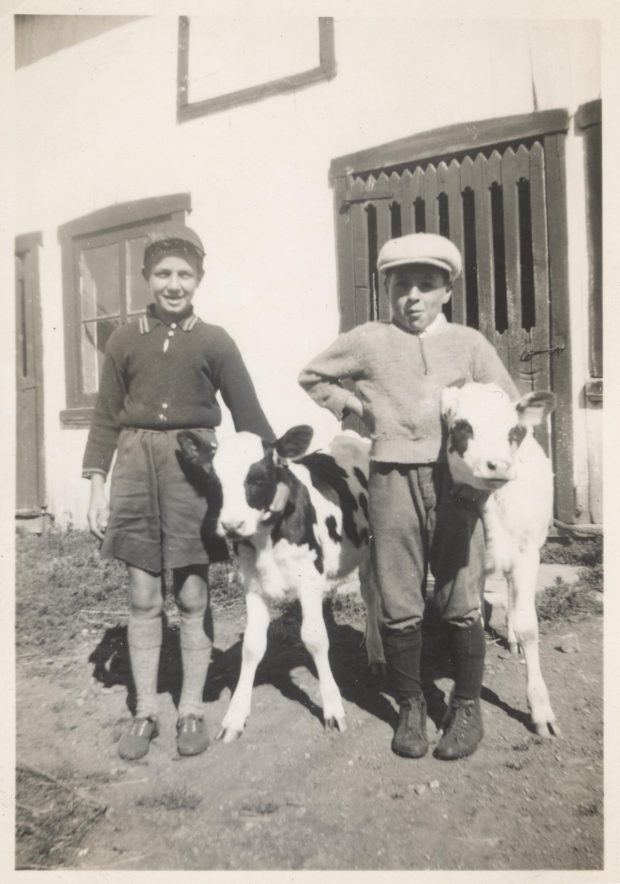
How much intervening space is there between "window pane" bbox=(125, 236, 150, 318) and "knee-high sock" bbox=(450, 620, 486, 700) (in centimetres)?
315

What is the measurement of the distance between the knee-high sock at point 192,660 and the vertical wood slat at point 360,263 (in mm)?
2061

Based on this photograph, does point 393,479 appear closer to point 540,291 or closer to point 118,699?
point 118,699

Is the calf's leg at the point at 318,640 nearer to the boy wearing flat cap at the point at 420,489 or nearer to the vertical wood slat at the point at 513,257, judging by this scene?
the boy wearing flat cap at the point at 420,489

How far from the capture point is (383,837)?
180 centimetres

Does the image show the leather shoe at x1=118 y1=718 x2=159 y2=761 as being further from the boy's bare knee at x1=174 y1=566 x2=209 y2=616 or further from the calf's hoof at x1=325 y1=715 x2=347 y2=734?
the calf's hoof at x1=325 y1=715 x2=347 y2=734

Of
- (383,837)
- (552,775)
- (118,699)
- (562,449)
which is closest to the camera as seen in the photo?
(383,837)

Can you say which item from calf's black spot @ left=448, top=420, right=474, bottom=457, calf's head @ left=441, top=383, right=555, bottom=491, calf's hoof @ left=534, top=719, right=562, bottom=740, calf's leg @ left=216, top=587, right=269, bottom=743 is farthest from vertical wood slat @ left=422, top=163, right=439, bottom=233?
calf's hoof @ left=534, top=719, right=562, bottom=740

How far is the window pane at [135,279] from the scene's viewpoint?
4379mm

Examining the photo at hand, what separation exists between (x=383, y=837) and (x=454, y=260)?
1.73 metres

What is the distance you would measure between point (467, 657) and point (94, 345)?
3244 mm

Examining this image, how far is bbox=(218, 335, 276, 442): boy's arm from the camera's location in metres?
2.35

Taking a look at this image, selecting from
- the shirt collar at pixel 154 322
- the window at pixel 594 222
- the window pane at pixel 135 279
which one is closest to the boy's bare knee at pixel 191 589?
the shirt collar at pixel 154 322

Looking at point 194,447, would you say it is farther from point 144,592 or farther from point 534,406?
point 534,406

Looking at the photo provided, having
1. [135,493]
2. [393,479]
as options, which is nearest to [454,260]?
[393,479]
